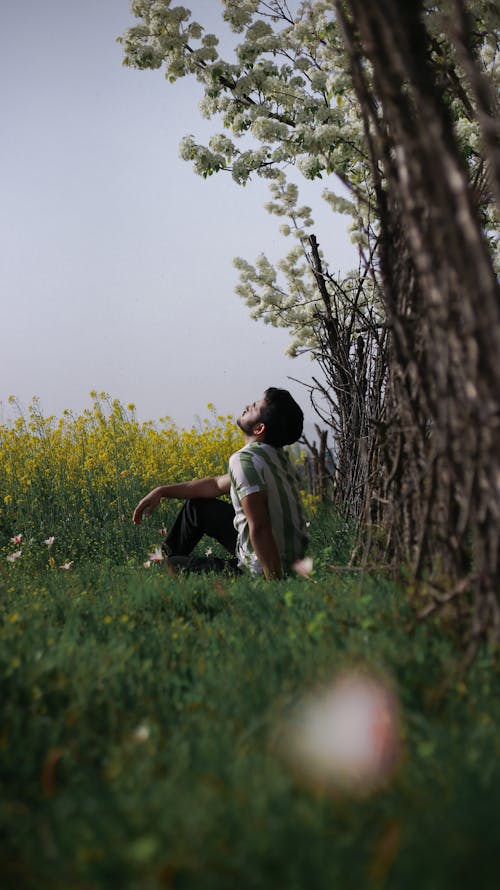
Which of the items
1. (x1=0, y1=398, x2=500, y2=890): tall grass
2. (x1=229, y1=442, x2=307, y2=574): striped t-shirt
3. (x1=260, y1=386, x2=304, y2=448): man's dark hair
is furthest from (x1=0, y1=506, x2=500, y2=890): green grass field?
(x1=260, y1=386, x2=304, y2=448): man's dark hair

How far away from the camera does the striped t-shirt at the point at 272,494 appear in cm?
382

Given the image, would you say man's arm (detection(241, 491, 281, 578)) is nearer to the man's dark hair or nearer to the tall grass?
the man's dark hair

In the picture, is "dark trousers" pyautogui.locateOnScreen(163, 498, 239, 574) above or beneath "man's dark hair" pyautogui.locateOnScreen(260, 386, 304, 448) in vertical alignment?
beneath

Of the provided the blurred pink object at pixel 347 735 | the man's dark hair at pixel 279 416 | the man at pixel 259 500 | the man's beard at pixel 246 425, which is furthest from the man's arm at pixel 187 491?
the blurred pink object at pixel 347 735

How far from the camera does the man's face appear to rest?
408 cm

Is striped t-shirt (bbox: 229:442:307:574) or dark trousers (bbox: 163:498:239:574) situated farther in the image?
dark trousers (bbox: 163:498:239:574)

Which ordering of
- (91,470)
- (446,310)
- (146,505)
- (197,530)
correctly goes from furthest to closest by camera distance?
(91,470) < (197,530) < (146,505) < (446,310)

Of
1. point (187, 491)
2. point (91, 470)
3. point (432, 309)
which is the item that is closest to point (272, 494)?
point (187, 491)

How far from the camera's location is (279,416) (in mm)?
4035

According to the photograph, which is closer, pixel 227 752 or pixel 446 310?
pixel 227 752

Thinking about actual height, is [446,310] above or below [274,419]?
above

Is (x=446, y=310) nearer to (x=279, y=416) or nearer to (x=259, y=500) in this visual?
(x=259, y=500)

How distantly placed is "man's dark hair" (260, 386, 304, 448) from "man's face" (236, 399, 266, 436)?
26mm

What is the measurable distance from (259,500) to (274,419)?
47 cm
